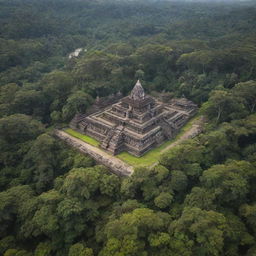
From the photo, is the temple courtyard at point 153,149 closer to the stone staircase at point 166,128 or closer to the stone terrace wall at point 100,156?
the stone terrace wall at point 100,156

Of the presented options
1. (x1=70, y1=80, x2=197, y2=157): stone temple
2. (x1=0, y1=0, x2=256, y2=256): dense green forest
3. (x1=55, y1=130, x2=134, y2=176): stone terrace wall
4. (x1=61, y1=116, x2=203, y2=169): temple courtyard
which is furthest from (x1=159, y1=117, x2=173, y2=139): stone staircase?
(x1=55, y1=130, x2=134, y2=176): stone terrace wall

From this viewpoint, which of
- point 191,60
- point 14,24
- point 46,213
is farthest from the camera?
point 14,24

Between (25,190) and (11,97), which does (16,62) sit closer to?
(11,97)

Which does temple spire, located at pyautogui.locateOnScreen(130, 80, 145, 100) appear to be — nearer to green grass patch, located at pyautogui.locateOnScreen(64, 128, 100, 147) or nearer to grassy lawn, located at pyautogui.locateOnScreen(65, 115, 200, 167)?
grassy lawn, located at pyautogui.locateOnScreen(65, 115, 200, 167)

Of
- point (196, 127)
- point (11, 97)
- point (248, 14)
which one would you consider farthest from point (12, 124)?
point (248, 14)

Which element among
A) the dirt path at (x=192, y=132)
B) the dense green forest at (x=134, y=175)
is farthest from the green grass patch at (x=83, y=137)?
the dirt path at (x=192, y=132)

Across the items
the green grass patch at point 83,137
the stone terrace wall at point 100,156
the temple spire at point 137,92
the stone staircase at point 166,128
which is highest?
the temple spire at point 137,92
